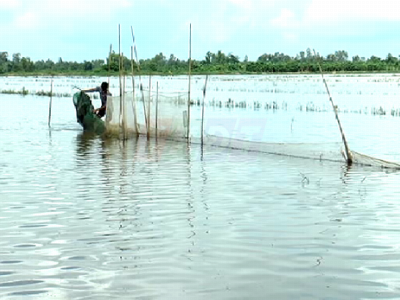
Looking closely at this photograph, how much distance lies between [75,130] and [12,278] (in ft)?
39.6

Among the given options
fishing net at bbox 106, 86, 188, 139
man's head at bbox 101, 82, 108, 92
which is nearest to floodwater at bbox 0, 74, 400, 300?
fishing net at bbox 106, 86, 188, 139

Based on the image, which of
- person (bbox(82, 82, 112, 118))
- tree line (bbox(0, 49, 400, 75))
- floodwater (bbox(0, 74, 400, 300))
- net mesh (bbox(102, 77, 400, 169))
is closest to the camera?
floodwater (bbox(0, 74, 400, 300))

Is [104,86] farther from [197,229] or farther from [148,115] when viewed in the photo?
[197,229]

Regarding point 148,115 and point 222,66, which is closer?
point 148,115

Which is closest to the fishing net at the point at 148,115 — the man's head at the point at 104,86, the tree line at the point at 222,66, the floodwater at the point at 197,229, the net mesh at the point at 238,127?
the net mesh at the point at 238,127

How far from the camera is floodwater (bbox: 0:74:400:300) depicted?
413cm

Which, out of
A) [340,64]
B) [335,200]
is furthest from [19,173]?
[340,64]

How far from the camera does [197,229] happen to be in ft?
18.3

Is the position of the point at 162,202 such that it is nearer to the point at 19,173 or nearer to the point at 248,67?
the point at 19,173

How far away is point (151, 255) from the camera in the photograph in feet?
15.6

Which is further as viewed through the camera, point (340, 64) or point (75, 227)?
point (340, 64)

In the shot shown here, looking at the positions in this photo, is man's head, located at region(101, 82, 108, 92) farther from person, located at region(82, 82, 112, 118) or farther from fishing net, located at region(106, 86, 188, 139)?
fishing net, located at region(106, 86, 188, 139)

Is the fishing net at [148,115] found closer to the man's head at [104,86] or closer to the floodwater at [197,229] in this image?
the man's head at [104,86]

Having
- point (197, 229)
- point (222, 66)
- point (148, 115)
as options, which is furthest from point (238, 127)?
point (222, 66)
